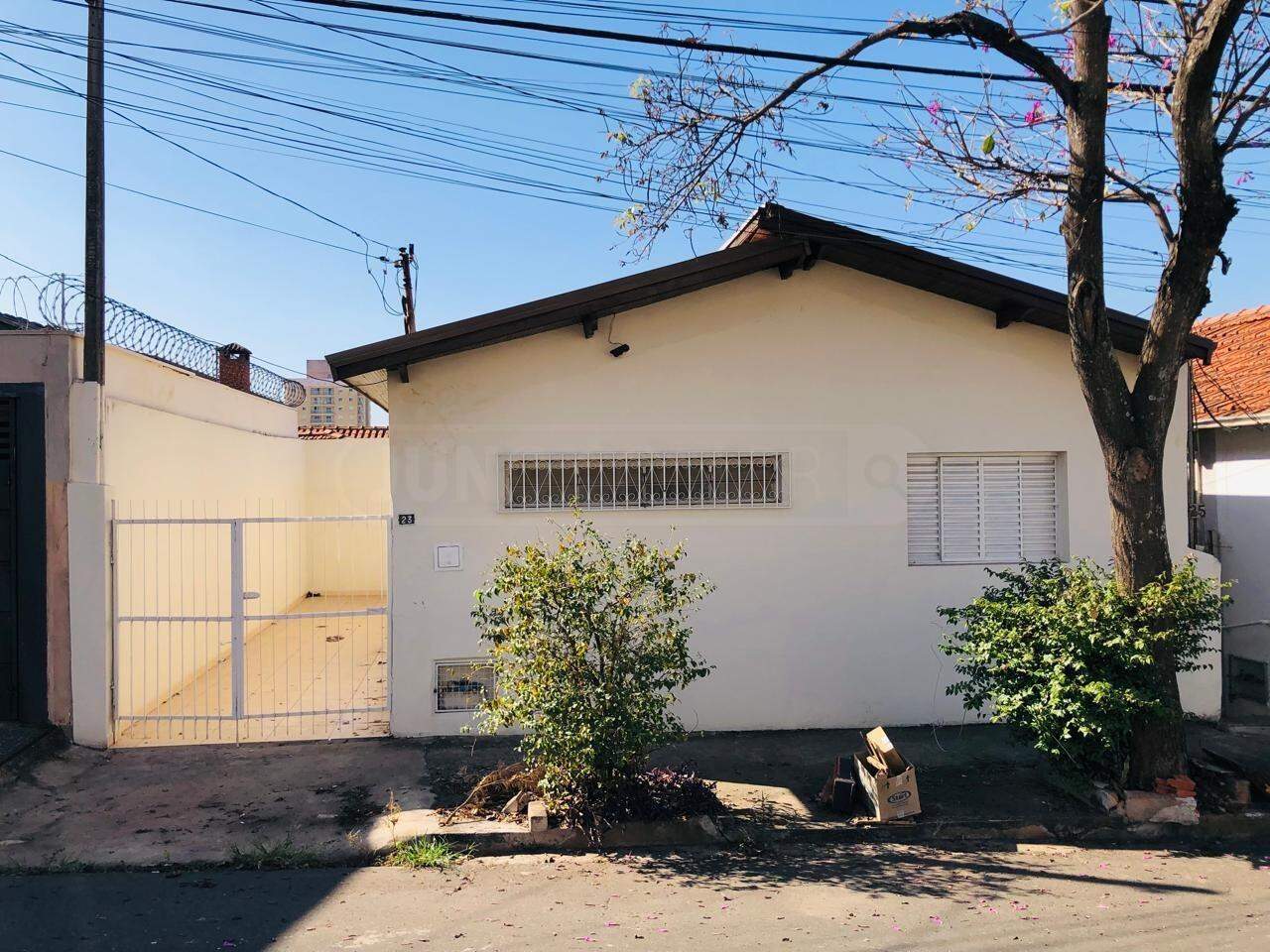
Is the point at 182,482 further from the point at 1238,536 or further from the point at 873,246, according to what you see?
the point at 1238,536

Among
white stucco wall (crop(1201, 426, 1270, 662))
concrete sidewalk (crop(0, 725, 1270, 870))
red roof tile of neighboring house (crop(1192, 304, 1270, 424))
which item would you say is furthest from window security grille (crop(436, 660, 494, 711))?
red roof tile of neighboring house (crop(1192, 304, 1270, 424))

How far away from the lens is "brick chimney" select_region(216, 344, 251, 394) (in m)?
10.4

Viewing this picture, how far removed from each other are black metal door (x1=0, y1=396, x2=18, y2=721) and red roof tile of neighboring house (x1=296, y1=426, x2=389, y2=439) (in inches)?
300

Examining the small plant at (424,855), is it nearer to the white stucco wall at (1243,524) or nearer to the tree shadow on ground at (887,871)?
the tree shadow on ground at (887,871)

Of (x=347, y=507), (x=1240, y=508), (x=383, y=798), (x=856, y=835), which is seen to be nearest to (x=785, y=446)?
(x=856, y=835)

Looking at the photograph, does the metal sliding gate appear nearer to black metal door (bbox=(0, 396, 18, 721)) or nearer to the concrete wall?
black metal door (bbox=(0, 396, 18, 721))

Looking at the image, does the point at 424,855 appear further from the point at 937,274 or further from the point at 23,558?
the point at 937,274

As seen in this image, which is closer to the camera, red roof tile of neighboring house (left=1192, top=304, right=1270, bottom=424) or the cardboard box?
the cardboard box

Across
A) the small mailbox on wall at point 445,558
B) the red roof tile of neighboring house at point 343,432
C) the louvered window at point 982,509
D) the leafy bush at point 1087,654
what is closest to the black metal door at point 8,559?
the small mailbox on wall at point 445,558

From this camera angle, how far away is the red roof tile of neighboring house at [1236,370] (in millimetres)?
7895

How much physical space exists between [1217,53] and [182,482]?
914 centimetres

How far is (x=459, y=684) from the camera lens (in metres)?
6.65

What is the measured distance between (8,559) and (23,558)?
5.2 inches

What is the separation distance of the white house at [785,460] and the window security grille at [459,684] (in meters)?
0.02
